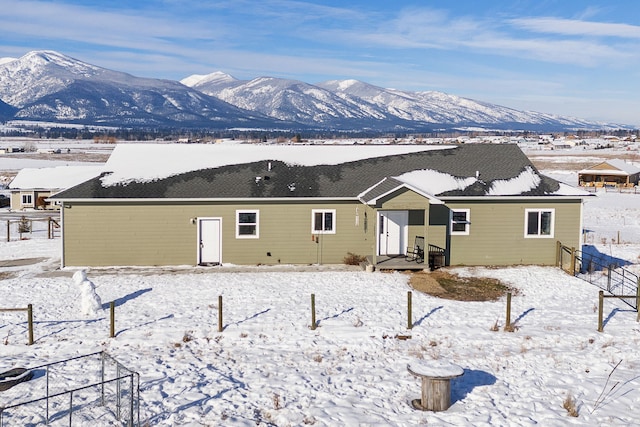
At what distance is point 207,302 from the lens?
20.1 metres

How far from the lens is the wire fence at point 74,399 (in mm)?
11234

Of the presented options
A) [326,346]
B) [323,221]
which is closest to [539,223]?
[323,221]

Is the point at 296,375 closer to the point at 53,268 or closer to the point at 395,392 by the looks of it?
the point at 395,392

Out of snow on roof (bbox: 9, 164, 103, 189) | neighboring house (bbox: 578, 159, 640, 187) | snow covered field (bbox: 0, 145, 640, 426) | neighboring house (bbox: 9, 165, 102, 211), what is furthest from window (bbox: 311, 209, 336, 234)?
neighboring house (bbox: 578, 159, 640, 187)

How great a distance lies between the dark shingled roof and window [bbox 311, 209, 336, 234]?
0.71 meters

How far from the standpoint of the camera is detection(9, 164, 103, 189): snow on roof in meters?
54.7

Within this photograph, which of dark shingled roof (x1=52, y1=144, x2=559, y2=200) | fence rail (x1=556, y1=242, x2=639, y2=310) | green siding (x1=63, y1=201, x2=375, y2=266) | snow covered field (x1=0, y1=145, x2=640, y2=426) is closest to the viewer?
snow covered field (x1=0, y1=145, x2=640, y2=426)

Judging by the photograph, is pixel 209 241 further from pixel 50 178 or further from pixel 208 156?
pixel 50 178

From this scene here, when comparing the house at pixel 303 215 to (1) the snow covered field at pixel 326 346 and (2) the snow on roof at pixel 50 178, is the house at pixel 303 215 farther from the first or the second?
(2) the snow on roof at pixel 50 178

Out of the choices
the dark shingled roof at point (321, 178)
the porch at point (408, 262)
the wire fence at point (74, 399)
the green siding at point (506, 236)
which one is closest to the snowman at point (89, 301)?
the wire fence at point (74, 399)

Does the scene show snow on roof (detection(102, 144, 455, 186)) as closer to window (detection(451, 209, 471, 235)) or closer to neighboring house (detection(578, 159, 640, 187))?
window (detection(451, 209, 471, 235))

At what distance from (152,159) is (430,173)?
42.3ft

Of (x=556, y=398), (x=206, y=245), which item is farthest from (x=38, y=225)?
(x=556, y=398)

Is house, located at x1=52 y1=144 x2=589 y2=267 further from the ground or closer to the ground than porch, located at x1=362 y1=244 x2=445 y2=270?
further from the ground
